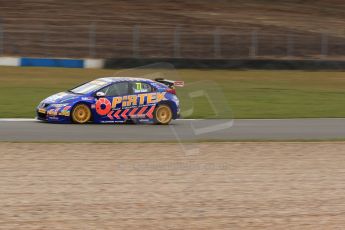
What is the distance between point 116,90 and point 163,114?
1288 mm

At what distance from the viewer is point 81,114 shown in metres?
18.8

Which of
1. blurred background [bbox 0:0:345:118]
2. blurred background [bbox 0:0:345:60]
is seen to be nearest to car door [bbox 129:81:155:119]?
blurred background [bbox 0:0:345:118]

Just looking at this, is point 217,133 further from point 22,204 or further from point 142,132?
point 22,204

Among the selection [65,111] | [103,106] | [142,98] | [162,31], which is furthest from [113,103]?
[162,31]

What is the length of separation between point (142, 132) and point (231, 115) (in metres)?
4.45

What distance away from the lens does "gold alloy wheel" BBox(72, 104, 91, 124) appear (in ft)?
61.3

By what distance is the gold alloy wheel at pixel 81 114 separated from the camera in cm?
1869

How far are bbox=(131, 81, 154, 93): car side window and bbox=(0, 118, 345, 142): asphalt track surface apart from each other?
2.76 ft

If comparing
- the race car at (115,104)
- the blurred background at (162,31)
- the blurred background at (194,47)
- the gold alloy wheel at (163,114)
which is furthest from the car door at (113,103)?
the blurred background at (162,31)

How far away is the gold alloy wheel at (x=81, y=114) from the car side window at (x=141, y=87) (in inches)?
47.4

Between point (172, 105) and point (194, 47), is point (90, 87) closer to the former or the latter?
point (172, 105)

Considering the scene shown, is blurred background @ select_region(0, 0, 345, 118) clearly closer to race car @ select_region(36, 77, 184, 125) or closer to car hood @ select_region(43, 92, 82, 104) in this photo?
race car @ select_region(36, 77, 184, 125)

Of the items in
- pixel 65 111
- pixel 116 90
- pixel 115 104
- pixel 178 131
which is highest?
pixel 116 90

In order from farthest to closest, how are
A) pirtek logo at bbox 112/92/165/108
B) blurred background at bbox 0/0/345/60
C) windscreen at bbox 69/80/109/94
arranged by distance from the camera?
blurred background at bbox 0/0/345/60 → windscreen at bbox 69/80/109/94 → pirtek logo at bbox 112/92/165/108
